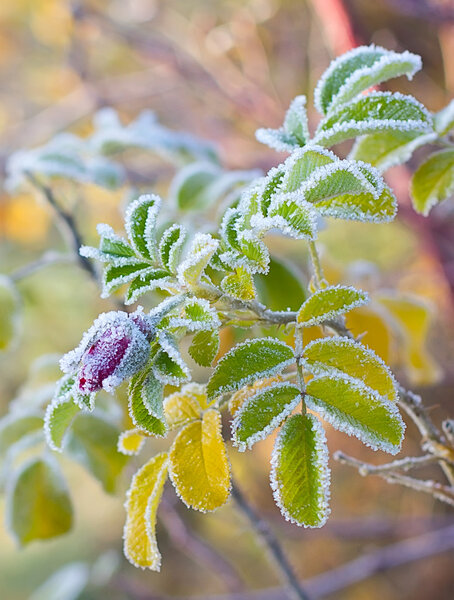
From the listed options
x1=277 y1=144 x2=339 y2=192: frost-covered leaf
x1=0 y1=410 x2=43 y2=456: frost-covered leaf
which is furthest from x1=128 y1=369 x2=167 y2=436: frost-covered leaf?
x1=0 y1=410 x2=43 y2=456: frost-covered leaf

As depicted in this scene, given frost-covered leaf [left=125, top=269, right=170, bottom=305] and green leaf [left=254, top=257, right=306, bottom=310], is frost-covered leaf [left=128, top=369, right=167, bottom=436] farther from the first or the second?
green leaf [left=254, top=257, right=306, bottom=310]

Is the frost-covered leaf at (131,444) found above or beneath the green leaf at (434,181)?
beneath

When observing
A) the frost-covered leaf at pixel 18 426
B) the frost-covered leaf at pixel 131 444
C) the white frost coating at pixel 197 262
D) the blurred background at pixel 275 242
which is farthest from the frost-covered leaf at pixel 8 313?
the white frost coating at pixel 197 262

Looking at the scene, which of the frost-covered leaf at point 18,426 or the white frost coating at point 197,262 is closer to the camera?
the white frost coating at point 197,262

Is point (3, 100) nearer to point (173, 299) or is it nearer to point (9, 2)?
point (9, 2)

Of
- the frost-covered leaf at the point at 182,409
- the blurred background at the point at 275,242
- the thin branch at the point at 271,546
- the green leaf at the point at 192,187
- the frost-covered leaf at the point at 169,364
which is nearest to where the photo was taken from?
the frost-covered leaf at the point at 169,364

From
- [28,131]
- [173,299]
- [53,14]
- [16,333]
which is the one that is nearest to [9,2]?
[53,14]

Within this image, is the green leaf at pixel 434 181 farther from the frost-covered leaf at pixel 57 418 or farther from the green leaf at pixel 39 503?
the green leaf at pixel 39 503
